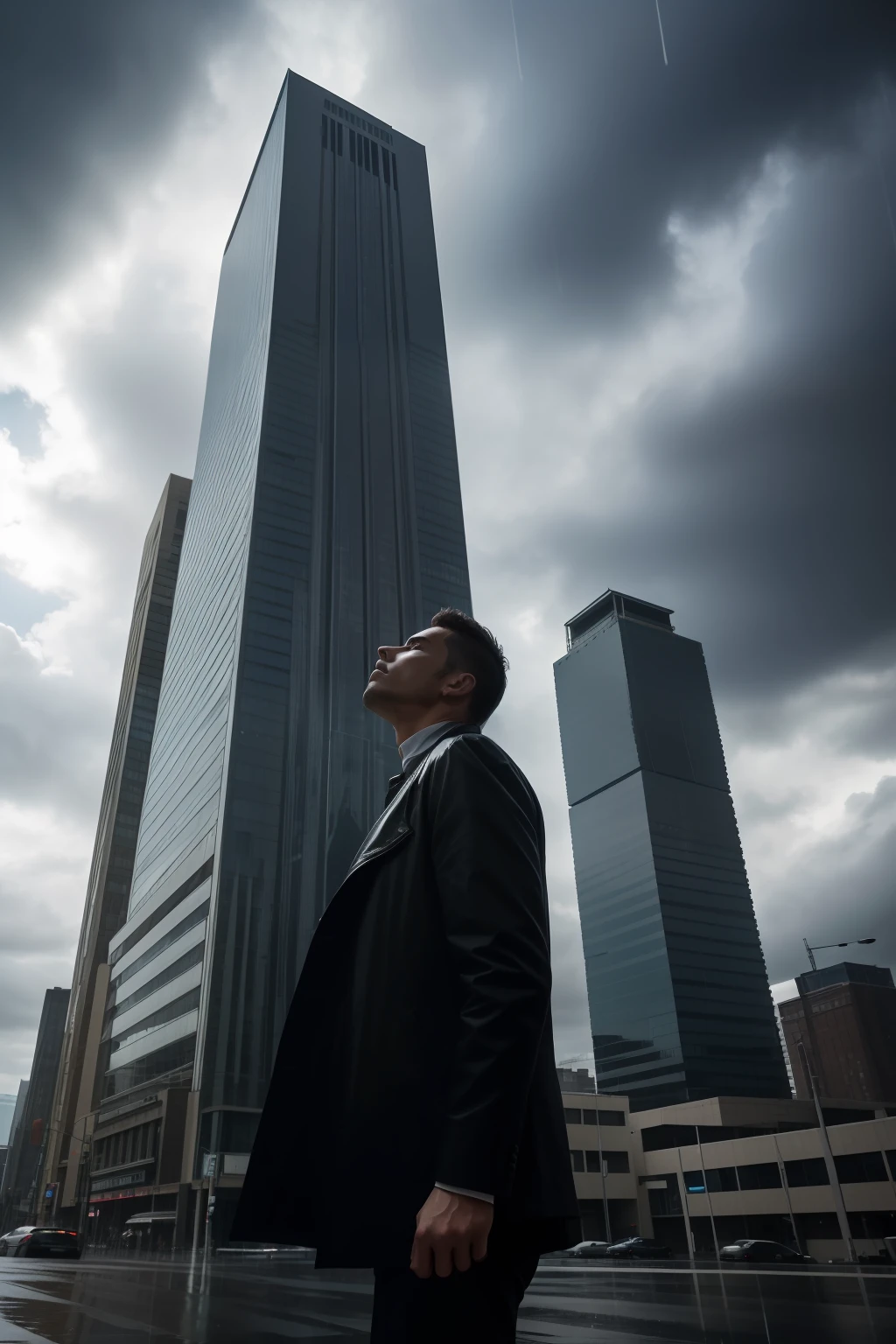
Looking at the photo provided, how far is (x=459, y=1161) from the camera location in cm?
145

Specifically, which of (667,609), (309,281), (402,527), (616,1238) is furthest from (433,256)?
(667,609)

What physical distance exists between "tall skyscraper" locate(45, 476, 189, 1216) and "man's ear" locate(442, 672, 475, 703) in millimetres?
87723

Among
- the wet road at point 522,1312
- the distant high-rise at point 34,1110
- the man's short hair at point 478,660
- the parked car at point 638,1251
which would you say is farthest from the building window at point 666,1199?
the distant high-rise at point 34,1110

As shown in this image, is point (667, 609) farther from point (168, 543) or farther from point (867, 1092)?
point (168, 543)

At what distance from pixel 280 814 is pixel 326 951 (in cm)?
5194

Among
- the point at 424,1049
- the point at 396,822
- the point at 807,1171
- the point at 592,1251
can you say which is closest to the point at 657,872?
the point at 807,1171

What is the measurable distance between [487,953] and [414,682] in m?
1.12

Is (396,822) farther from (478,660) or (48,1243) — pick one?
(48,1243)

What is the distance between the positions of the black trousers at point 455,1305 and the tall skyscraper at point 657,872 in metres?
133

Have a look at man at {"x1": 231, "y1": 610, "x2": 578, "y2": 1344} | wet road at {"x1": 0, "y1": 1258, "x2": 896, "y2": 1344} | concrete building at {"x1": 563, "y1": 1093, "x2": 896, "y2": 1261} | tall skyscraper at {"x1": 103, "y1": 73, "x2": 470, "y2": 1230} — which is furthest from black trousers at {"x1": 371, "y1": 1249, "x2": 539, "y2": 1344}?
tall skyscraper at {"x1": 103, "y1": 73, "x2": 470, "y2": 1230}

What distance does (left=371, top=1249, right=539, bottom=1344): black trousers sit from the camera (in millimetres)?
1494

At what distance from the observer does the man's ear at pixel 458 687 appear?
2566 mm

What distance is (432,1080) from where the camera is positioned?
1.66 metres

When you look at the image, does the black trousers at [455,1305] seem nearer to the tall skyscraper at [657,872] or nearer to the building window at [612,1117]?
the building window at [612,1117]
